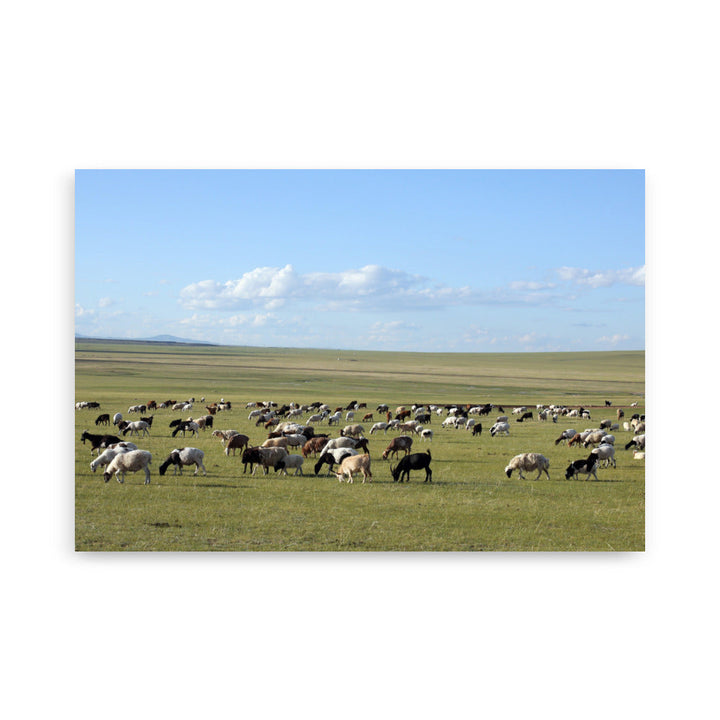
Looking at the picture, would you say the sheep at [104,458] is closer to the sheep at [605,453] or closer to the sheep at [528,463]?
the sheep at [528,463]

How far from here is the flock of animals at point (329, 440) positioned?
1589 cm

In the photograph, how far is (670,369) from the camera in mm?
11680

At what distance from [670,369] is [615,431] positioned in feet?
61.3

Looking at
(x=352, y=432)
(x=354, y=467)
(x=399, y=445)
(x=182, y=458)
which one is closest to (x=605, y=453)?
(x=399, y=445)

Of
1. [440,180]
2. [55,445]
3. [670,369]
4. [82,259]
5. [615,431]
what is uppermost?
[440,180]

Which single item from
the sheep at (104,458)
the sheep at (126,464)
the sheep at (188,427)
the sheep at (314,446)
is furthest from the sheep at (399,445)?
the sheep at (188,427)

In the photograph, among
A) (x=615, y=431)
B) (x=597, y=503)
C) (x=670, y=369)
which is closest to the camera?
(x=670, y=369)

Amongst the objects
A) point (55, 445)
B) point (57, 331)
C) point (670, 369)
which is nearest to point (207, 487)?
point (55, 445)

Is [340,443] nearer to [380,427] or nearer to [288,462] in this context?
[288,462]

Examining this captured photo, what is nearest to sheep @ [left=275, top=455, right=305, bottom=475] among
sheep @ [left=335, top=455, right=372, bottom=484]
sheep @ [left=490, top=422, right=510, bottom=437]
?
sheep @ [left=335, top=455, right=372, bottom=484]

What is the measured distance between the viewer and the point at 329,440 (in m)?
20.1

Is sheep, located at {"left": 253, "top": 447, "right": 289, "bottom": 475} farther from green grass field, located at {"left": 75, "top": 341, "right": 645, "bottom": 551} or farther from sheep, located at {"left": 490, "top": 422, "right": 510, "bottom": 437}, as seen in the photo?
sheep, located at {"left": 490, "top": 422, "right": 510, "bottom": 437}

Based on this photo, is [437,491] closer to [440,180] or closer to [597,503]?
[597,503]

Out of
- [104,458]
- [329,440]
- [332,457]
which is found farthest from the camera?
[329,440]
